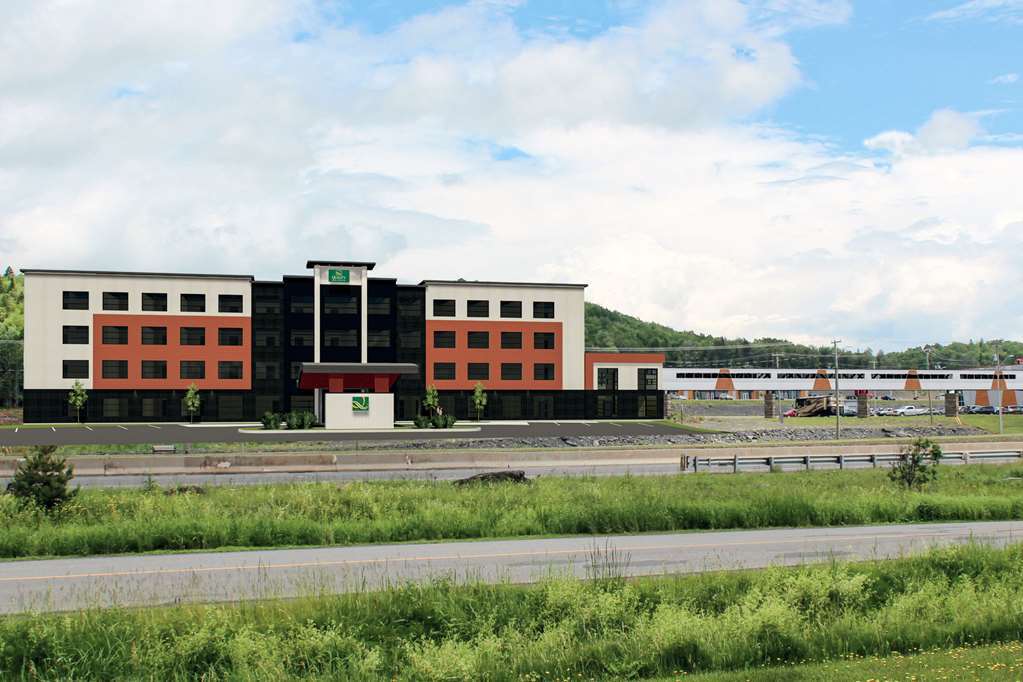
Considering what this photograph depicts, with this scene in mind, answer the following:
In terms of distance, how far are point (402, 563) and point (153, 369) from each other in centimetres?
7483

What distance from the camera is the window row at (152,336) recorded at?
85.4 metres

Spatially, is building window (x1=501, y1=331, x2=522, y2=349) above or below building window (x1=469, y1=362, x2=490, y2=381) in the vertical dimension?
above

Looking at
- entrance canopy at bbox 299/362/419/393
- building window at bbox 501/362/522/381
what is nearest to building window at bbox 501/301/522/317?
building window at bbox 501/362/522/381

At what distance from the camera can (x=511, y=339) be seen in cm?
9262

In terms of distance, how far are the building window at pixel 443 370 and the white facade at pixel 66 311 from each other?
2122 cm

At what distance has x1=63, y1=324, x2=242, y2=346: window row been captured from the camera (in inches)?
3361

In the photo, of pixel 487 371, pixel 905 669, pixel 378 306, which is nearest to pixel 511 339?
pixel 487 371

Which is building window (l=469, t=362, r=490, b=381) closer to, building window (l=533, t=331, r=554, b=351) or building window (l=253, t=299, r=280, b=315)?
building window (l=533, t=331, r=554, b=351)

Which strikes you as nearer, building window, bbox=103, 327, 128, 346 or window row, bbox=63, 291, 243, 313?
window row, bbox=63, 291, 243, 313

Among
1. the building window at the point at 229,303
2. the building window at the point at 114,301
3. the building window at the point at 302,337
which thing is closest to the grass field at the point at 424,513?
the building window at the point at 302,337

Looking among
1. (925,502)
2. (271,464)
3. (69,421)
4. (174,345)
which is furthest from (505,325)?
(925,502)

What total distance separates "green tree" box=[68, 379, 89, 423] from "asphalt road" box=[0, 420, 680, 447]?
3.08 m

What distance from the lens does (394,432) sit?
70250mm

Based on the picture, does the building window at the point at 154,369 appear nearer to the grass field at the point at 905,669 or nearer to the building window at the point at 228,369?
the building window at the point at 228,369
